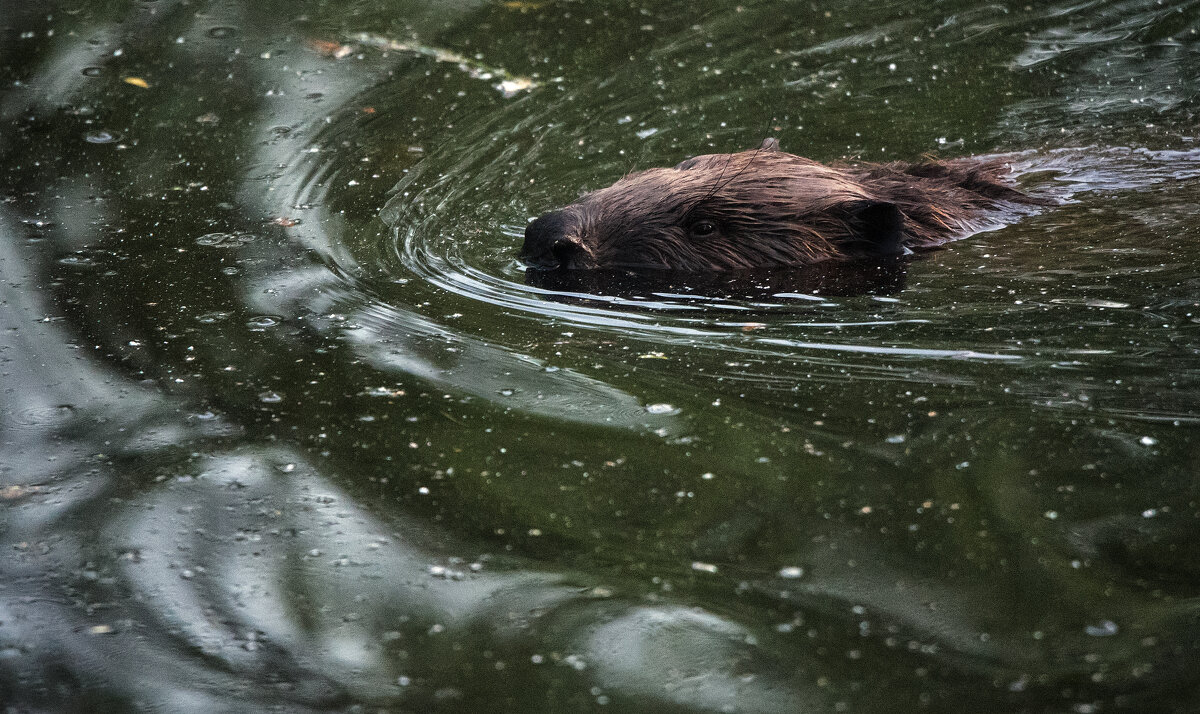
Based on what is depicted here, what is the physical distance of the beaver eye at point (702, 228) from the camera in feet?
19.0

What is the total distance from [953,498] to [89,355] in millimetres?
3321

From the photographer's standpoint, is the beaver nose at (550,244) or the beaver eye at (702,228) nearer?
the beaver nose at (550,244)

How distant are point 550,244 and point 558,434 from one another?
5.65 feet

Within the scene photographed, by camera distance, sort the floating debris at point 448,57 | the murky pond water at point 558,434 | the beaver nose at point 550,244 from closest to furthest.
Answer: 1. the murky pond water at point 558,434
2. the beaver nose at point 550,244
3. the floating debris at point 448,57

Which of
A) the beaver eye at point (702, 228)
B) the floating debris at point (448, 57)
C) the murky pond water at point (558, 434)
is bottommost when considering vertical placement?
the murky pond water at point (558, 434)

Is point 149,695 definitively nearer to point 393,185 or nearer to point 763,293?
point 763,293

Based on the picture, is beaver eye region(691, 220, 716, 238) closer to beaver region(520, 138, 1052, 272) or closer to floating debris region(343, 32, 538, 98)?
beaver region(520, 138, 1052, 272)

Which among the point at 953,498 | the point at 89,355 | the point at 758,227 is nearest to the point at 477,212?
the point at 758,227

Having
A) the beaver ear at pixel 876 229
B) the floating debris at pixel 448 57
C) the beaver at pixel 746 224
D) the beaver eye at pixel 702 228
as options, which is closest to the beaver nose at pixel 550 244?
the beaver at pixel 746 224

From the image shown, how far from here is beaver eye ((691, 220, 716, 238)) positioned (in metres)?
5.80

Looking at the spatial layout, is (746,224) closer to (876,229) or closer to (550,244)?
(876,229)

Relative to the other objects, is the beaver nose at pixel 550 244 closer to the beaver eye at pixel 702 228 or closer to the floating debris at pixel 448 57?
the beaver eye at pixel 702 228

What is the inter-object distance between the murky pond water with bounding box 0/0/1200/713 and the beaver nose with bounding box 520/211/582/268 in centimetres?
23

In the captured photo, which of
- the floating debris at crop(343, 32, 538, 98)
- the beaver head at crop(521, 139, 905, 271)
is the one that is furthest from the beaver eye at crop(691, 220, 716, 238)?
the floating debris at crop(343, 32, 538, 98)
